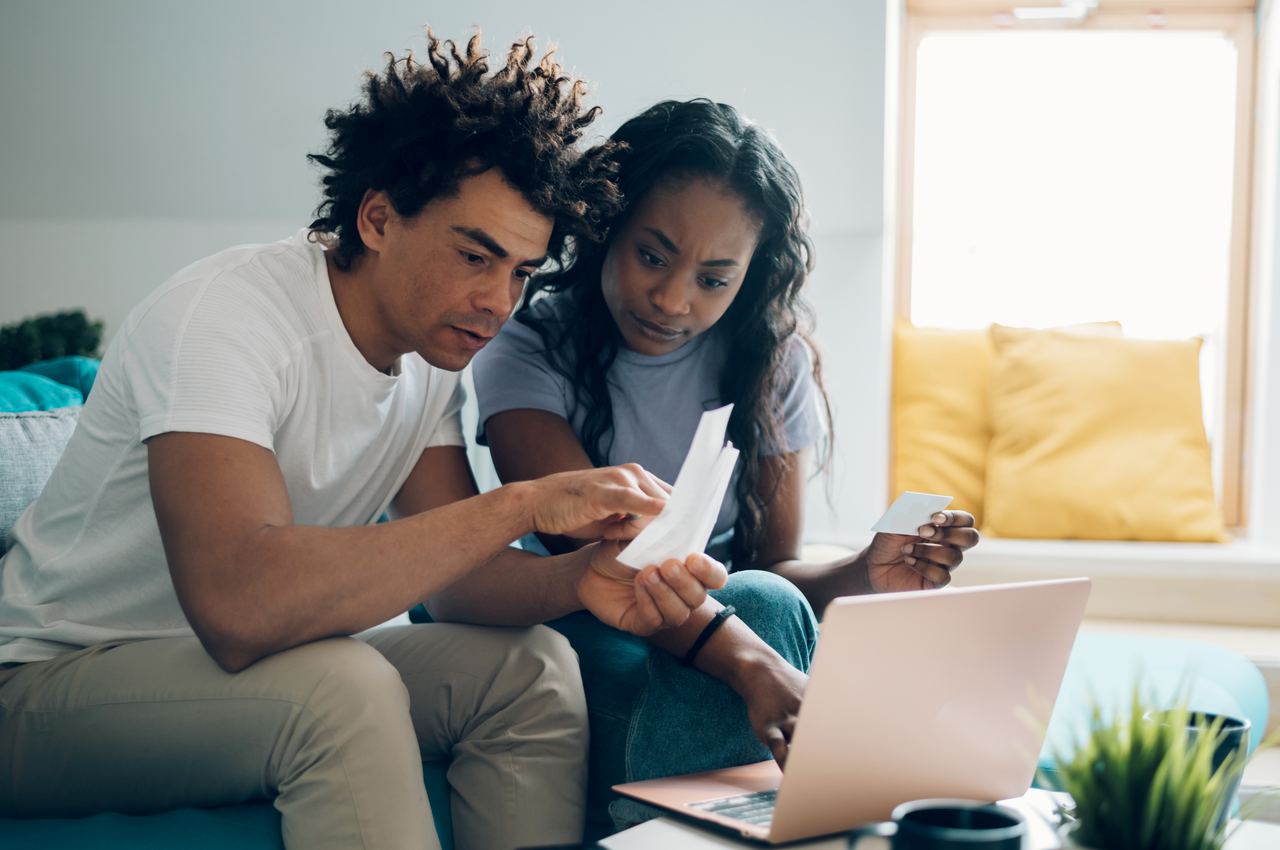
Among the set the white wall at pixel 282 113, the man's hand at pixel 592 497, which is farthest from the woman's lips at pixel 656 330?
the white wall at pixel 282 113

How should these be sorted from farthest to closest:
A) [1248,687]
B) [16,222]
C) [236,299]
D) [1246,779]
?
1. [16,222]
2. [1246,779]
3. [1248,687]
4. [236,299]

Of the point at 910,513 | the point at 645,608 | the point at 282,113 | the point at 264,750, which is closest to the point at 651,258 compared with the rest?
the point at 910,513

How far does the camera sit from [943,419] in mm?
3166

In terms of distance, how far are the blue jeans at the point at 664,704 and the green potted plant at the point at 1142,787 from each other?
0.51m

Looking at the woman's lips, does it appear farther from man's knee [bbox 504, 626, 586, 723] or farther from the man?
man's knee [bbox 504, 626, 586, 723]

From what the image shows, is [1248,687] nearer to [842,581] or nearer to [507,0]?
[842,581]

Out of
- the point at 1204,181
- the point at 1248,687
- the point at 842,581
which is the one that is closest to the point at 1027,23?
the point at 1204,181

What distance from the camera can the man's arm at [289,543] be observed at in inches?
43.6

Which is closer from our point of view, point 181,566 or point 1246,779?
point 181,566

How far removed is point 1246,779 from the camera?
7.25 ft

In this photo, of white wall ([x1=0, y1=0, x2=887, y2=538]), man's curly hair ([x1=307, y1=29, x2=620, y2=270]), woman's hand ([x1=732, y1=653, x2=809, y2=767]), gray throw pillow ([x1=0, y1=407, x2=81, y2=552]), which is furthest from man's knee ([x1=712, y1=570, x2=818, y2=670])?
white wall ([x1=0, y1=0, x2=887, y2=538])

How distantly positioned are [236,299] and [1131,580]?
7.36ft

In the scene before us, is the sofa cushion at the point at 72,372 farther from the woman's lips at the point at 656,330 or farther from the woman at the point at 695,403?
the woman's lips at the point at 656,330

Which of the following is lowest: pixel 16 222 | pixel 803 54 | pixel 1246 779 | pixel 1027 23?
pixel 1246 779
